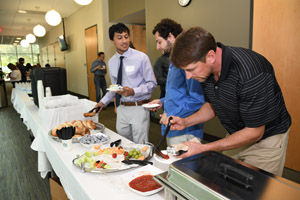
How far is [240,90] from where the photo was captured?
0.89 metres

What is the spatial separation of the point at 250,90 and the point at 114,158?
2.52 ft

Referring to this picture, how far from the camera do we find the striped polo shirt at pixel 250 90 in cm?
86

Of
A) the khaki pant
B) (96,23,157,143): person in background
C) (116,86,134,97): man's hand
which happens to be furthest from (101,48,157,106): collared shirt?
the khaki pant

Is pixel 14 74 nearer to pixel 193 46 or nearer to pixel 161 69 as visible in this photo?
pixel 161 69

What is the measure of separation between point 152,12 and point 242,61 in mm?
3445

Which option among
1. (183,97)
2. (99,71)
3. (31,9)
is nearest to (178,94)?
(183,97)

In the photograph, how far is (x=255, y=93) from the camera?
85 cm

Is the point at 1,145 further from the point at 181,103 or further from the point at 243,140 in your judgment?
the point at 243,140

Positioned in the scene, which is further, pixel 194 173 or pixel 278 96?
pixel 278 96

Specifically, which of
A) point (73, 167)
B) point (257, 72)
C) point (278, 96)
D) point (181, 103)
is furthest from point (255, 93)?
point (73, 167)

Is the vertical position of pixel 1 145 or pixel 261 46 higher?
pixel 261 46

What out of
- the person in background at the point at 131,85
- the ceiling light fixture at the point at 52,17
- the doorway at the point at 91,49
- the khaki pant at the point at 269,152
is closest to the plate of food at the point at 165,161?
the khaki pant at the point at 269,152

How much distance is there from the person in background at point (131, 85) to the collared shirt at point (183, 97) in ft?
1.51

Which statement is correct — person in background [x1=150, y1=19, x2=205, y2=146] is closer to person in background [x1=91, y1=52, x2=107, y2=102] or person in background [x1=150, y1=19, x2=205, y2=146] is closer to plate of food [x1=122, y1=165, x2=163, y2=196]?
plate of food [x1=122, y1=165, x2=163, y2=196]
